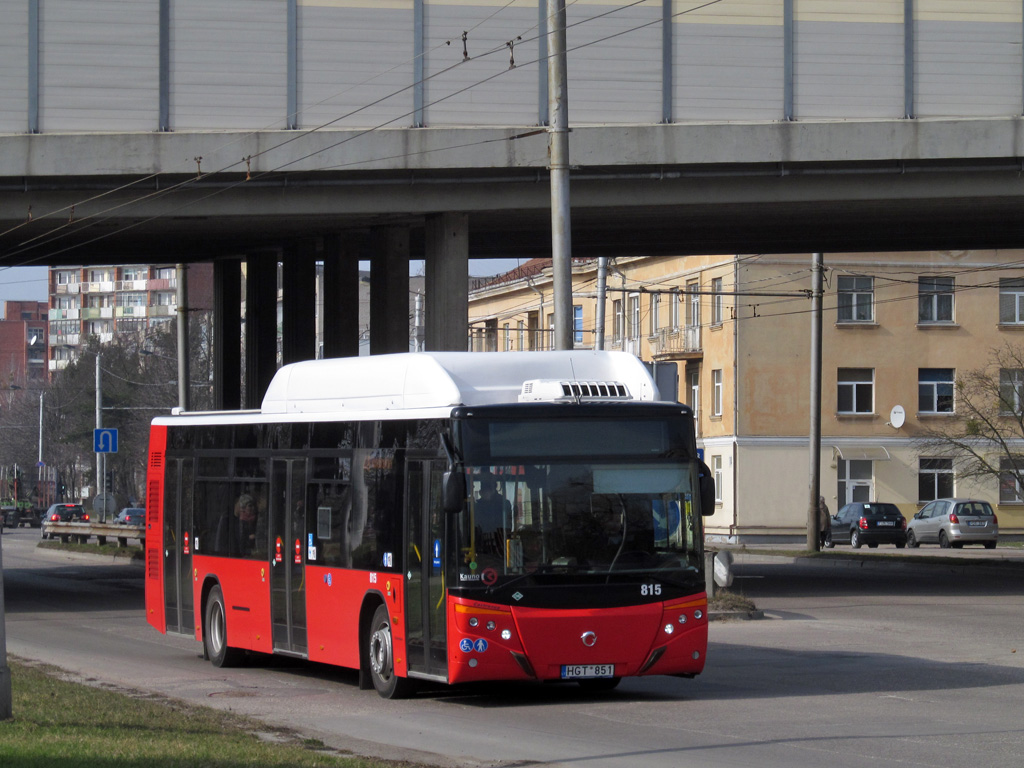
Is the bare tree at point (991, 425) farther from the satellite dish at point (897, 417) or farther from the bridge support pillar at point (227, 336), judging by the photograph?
the bridge support pillar at point (227, 336)

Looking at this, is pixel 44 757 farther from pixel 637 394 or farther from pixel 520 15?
pixel 520 15

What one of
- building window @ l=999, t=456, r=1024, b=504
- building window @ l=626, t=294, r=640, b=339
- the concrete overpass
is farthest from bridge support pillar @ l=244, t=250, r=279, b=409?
building window @ l=626, t=294, r=640, b=339

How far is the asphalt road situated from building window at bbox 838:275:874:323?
117 ft

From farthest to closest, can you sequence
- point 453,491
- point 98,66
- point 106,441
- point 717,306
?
1. point 717,306
2. point 106,441
3. point 98,66
4. point 453,491

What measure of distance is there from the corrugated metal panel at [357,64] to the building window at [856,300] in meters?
37.9

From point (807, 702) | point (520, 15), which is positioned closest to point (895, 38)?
point (520, 15)

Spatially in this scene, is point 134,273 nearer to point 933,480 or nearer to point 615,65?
point 933,480

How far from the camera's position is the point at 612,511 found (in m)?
12.1

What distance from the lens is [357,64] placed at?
23.6 meters

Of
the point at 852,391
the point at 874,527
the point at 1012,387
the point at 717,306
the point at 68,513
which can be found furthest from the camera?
the point at 68,513

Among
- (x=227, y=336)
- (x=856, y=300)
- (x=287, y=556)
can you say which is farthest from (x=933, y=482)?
(x=287, y=556)

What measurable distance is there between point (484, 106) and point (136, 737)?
15.5 meters

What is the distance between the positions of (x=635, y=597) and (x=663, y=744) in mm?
2091

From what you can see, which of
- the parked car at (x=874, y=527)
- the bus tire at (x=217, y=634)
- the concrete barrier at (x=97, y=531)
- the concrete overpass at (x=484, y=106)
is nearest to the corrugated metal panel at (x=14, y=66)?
the concrete overpass at (x=484, y=106)
